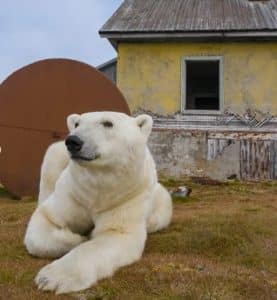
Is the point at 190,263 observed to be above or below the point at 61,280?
below

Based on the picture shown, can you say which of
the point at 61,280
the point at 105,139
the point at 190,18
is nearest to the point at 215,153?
the point at 190,18

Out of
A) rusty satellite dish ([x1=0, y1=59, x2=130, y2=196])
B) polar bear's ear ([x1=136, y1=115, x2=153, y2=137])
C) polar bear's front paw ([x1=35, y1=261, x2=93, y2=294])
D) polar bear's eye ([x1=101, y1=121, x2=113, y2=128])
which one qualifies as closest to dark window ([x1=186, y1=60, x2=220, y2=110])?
rusty satellite dish ([x1=0, y1=59, x2=130, y2=196])

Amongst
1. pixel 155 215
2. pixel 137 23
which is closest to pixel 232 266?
pixel 155 215

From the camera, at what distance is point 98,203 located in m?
3.63

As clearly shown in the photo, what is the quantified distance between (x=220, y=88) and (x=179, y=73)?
119cm

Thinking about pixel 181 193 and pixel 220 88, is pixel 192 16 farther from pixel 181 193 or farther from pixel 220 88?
pixel 181 193

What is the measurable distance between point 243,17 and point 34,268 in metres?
11.9

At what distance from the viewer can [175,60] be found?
13688 mm

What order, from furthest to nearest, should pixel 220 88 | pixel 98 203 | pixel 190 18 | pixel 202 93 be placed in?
1. pixel 202 93
2. pixel 190 18
3. pixel 220 88
4. pixel 98 203

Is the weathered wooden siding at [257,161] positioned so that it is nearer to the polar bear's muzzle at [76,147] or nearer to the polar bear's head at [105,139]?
the polar bear's head at [105,139]

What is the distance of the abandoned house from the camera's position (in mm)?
13266

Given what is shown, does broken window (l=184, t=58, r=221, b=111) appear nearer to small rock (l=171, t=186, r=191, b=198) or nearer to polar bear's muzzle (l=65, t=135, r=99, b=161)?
small rock (l=171, t=186, r=191, b=198)

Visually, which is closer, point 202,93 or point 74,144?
point 74,144

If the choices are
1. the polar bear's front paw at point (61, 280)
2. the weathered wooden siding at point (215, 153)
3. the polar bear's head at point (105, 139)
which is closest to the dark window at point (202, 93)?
the weathered wooden siding at point (215, 153)
